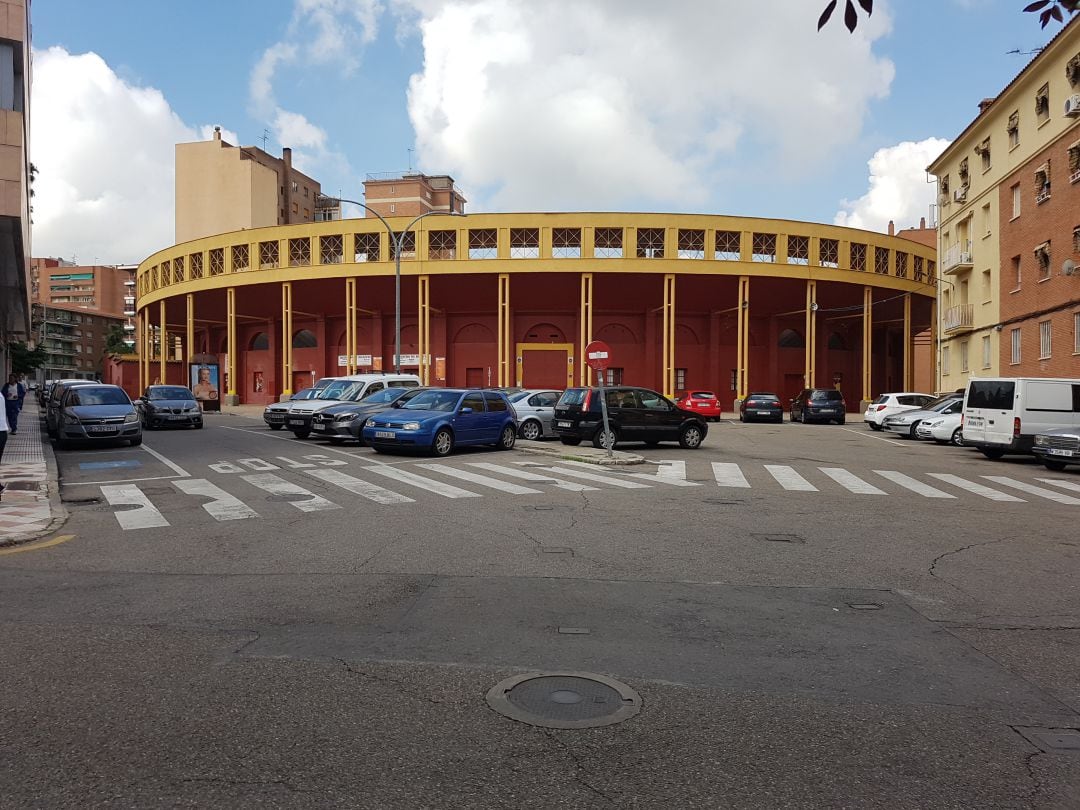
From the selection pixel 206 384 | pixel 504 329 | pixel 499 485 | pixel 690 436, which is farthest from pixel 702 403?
pixel 206 384

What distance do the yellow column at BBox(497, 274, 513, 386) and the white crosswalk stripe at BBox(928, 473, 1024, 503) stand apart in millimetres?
30478

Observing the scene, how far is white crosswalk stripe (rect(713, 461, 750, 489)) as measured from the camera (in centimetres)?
1320

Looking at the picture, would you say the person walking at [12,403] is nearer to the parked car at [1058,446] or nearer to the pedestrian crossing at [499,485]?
the pedestrian crossing at [499,485]

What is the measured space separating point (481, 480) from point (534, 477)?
105 cm

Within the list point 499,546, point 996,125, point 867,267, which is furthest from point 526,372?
point 499,546

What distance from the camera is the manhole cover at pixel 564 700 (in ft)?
12.1

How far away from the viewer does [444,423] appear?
17531 mm

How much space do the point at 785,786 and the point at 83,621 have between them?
4438mm

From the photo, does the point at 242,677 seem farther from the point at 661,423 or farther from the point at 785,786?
the point at 661,423

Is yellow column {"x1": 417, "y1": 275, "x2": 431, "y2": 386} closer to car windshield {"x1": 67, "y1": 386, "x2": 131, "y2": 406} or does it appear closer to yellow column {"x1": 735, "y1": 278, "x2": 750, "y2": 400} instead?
yellow column {"x1": 735, "y1": 278, "x2": 750, "y2": 400}

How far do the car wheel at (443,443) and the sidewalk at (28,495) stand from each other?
7000mm

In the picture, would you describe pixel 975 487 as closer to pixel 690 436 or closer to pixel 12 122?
pixel 690 436

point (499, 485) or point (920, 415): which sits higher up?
point (920, 415)

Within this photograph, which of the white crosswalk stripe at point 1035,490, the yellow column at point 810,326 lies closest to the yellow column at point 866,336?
the yellow column at point 810,326
